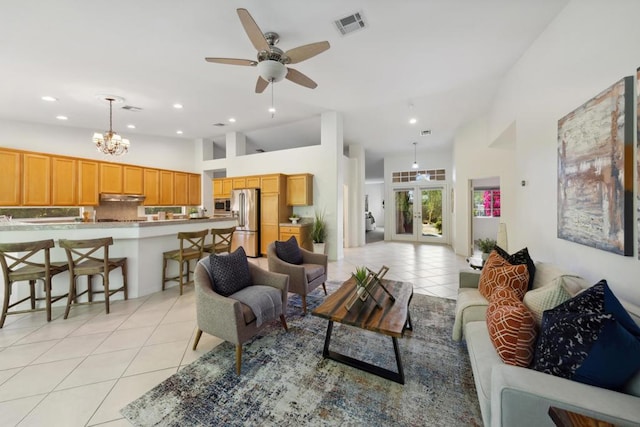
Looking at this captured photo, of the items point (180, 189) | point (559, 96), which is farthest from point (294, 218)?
point (559, 96)

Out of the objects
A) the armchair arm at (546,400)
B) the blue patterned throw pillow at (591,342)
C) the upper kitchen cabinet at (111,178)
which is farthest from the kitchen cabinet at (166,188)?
the blue patterned throw pillow at (591,342)

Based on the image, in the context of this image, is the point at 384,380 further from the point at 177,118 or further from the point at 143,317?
the point at 177,118

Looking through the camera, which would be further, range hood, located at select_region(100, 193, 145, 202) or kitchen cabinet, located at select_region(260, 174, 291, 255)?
range hood, located at select_region(100, 193, 145, 202)

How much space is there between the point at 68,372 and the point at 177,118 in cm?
525

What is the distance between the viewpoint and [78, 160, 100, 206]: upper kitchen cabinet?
5570 millimetres

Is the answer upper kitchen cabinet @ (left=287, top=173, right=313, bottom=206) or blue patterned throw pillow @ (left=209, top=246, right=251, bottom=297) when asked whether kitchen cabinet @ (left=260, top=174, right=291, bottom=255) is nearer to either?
upper kitchen cabinet @ (left=287, top=173, right=313, bottom=206)

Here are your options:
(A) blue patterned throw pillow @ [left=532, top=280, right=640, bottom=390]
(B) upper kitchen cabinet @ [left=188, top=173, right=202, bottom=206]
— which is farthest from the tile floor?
(B) upper kitchen cabinet @ [left=188, top=173, right=202, bottom=206]

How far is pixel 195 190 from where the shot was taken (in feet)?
24.3

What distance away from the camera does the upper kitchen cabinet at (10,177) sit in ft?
15.5

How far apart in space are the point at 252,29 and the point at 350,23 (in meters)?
1.12

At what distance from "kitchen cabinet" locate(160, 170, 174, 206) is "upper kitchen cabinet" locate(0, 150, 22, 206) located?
2537 mm

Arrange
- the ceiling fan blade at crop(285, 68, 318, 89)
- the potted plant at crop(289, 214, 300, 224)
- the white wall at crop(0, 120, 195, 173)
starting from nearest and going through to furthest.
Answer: the ceiling fan blade at crop(285, 68, 318, 89), the white wall at crop(0, 120, 195, 173), the potted plant at crop(289, 214, 300, 224)

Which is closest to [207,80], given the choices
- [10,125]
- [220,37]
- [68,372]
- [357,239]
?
[220,37]

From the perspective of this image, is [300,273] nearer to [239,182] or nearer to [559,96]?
[559,96]
